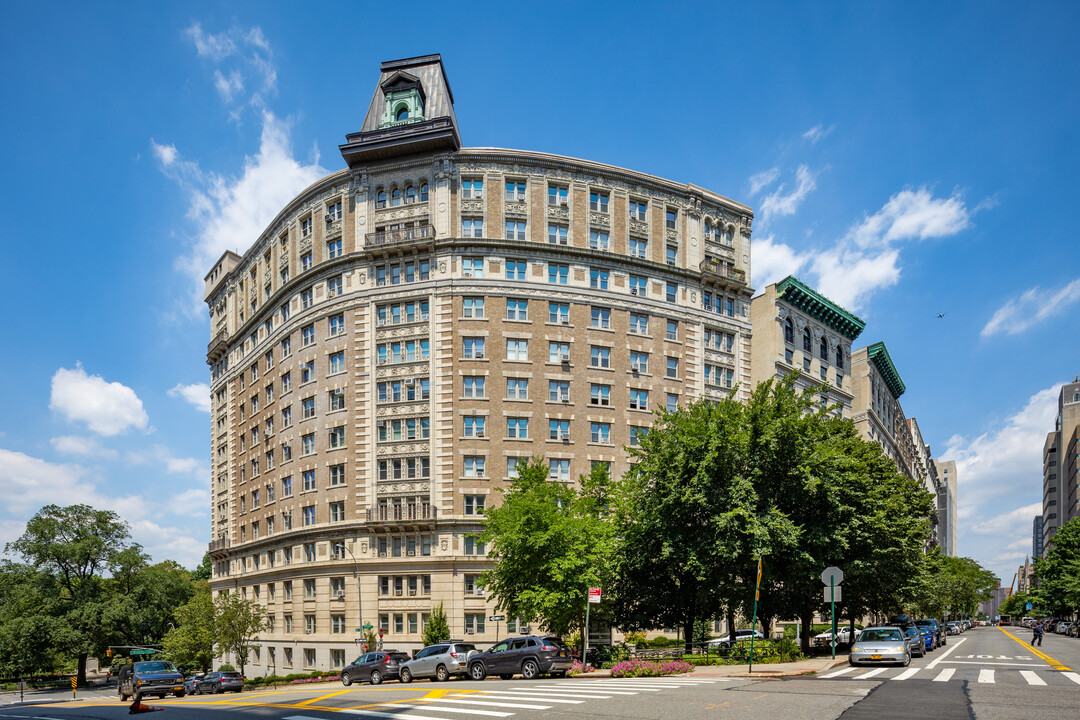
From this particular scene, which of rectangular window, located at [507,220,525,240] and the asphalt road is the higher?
rectangular window, located at [507,220,525,240]

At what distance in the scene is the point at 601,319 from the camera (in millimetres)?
56031

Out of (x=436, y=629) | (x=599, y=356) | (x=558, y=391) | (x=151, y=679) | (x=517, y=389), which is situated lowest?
(x=436, y=629)

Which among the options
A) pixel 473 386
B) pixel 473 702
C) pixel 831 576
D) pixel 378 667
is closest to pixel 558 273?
pixel 473 386

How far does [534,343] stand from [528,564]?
2123 cm

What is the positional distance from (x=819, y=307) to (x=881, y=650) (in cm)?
5058

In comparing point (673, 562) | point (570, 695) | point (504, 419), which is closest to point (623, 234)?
point (504, 419)

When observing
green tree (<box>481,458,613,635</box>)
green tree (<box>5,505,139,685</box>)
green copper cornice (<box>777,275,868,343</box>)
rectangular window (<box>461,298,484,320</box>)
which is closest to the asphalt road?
green tree (<box>481,458,613,635</box>)

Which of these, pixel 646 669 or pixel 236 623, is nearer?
pixel 646 669

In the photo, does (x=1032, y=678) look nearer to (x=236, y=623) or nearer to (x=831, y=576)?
(x=831, y=576)

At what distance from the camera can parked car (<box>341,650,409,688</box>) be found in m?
33.9

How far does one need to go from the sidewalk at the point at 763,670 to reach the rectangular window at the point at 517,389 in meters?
26.2

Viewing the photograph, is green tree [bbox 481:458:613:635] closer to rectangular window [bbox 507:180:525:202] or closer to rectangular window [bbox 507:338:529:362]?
rectangular window [bbox 507:338:529:362]

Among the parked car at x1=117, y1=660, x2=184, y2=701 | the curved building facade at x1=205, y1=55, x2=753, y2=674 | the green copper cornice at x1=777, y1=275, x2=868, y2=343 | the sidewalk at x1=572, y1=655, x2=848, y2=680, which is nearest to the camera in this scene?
the sidewalk at x1=572, y1=655, x2=848, y2=680

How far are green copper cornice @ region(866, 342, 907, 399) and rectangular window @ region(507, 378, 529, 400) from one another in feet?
179
